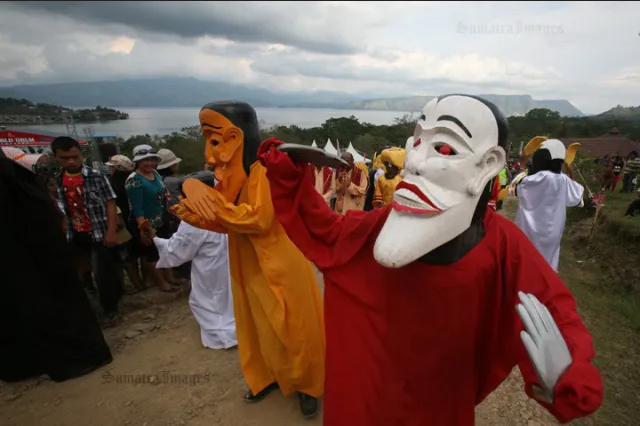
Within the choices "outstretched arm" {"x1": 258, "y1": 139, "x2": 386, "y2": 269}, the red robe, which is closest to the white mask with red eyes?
the red robe

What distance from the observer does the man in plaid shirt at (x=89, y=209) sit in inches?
120

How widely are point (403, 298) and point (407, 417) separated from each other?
1.65 ft

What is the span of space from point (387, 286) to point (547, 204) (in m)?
3.59

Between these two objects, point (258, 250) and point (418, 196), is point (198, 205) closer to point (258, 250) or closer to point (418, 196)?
point (258, 250)

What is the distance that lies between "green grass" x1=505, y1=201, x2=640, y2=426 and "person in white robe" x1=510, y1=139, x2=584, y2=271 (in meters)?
0.78

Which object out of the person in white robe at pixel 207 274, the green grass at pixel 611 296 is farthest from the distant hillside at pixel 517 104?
the person in white robe at pixel 207 274

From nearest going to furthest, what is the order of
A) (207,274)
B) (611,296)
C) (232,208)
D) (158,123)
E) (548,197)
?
(232,208)
(207,274)
(548,197)
(611,296)
(158,123)

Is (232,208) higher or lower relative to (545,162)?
lower

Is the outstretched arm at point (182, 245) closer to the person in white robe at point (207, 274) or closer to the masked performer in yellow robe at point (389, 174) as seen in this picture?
the person in white robe at point (207, 274)

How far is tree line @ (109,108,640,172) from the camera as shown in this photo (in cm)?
2245

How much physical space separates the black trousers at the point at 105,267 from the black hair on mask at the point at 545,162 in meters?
4.80

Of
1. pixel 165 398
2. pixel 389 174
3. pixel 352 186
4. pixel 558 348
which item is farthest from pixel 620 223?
pixel 165 398

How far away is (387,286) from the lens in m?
1.46

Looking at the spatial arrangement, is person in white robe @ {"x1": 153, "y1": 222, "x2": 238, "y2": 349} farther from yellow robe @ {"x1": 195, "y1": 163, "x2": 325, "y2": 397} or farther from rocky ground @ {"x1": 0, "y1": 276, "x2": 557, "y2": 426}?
yellow robe @ {"x1": 195, "y1": 163, "x2": 325, "y2": 397}
